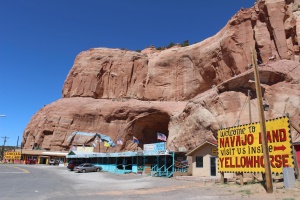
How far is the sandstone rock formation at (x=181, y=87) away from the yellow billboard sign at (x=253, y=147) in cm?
1929

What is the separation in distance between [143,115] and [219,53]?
71.9 feet

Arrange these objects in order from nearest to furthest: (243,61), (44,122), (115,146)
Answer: (243,61) < (115,146) < (44,122)

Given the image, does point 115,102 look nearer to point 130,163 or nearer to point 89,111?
point 89,111

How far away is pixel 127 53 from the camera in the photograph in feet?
263

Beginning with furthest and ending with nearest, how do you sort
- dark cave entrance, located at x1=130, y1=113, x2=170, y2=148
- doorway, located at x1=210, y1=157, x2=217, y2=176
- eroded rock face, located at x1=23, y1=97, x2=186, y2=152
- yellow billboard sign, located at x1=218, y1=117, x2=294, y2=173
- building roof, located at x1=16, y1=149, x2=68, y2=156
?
eroded rock face, located at x1=23, y1=97, x2=186, y2=152, dark cave entrance, located at x1=130, y1=113, x2=170, y2=148, building roof, located at x1=16, y1=149, x2=68, y2=156, doorway, located at x1=210, y1=157, x2=217, y2=176, yellow billboard sign, located at x1=218, y1=117, x2=294, y2=173

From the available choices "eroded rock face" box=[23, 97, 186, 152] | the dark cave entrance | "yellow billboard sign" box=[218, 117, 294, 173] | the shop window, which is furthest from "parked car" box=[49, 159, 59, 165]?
"yellow billboard sign" box=[218, 117, 294, 173]

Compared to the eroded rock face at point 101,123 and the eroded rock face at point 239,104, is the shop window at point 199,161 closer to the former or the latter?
the eroded rock face at point 239,104

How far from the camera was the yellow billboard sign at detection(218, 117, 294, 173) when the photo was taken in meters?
15.2

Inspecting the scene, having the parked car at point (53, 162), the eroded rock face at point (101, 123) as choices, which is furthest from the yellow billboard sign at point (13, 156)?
the parked car at point (53, 162)

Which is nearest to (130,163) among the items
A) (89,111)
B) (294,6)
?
(89,111)

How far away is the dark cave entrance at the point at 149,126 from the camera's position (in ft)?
216

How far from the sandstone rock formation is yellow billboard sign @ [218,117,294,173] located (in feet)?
63.3

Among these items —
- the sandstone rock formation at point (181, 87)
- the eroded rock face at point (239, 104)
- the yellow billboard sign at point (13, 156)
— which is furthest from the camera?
the yellow billboard sign at point (13, 156)

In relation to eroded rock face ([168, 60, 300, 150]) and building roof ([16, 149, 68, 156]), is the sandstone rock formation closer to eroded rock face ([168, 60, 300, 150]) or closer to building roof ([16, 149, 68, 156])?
eroded rock face ([168, 60, 300, 150])
